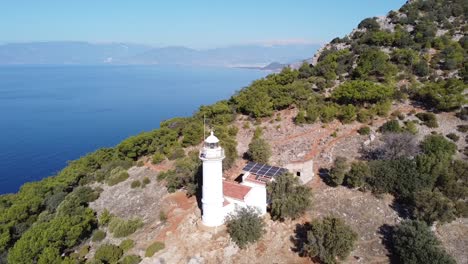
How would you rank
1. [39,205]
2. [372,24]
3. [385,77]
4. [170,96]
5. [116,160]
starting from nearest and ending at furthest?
[39,205], [116,160], [385,77], [372,24], [170,96]

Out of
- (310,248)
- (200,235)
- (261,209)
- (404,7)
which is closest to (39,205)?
(200,235)

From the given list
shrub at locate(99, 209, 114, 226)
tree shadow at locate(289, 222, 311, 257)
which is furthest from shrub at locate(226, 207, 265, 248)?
shrub at locate(99, 209, 114, 226)

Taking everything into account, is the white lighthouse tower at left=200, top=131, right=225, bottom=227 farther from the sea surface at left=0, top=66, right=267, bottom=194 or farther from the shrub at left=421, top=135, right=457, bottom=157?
the sea surface at left=0, top=66, right=267, bottom=194

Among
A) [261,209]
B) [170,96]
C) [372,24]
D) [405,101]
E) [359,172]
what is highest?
[372,24]

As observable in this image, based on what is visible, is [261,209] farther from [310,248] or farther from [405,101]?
[405,101]

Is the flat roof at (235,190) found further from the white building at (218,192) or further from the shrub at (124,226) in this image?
the shrub at (124,226)

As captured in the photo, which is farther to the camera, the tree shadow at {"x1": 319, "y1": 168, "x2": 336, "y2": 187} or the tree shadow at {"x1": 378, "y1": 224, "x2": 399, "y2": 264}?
the tree shadow at {"x1": 319, "y1": 168, "x2": 336, "y2": 187}

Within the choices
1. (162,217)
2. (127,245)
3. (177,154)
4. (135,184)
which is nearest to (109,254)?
(127,245)

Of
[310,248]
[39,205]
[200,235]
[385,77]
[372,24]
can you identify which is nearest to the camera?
[310,248]

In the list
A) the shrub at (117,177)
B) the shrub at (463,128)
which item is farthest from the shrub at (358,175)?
the shrub at (117,177)
